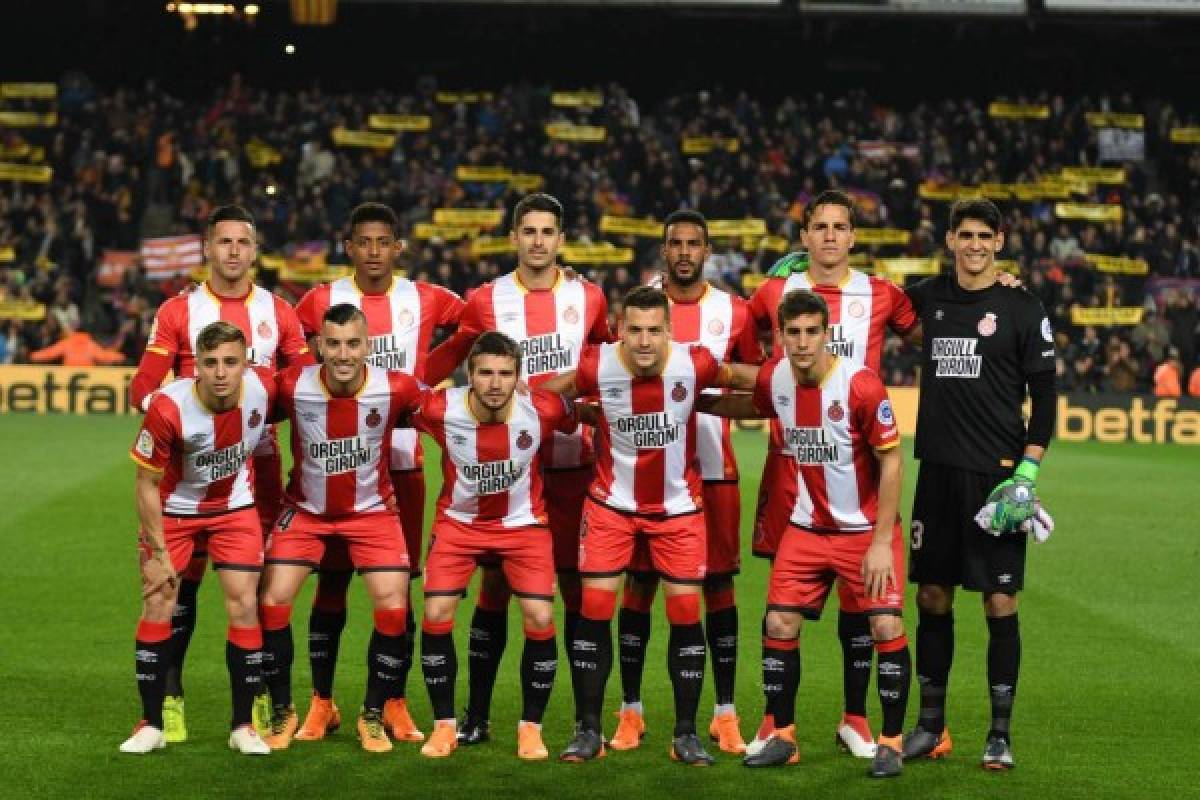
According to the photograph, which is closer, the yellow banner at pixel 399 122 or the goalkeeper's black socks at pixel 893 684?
the goalkeeper's black socks at pixel 893 684

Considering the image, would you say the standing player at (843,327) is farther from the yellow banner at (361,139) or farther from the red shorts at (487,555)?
the yellow banner at (361,139)

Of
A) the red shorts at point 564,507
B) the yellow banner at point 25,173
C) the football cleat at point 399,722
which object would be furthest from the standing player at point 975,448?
the yellow banner at point 25,173

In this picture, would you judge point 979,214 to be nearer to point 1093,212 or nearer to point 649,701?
point 649,701

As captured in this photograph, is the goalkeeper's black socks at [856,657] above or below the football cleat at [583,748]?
above

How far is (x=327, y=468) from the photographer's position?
8492 mm

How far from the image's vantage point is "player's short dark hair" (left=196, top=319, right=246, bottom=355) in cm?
817

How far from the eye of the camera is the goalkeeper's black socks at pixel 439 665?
8359mm

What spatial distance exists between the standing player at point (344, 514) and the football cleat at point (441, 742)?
24 centimetres

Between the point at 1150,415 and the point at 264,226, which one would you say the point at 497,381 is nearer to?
the point at 1150,415

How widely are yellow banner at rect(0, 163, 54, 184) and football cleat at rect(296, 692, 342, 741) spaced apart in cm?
2653

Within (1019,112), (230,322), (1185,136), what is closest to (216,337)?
(230,322)

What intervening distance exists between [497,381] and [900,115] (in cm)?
2939

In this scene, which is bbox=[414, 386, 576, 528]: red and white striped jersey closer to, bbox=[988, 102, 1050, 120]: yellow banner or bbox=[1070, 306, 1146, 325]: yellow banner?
bbox=[1070, 306, 1146, 325]: yellow banner

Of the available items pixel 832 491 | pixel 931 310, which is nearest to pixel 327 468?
pixel 832 491
